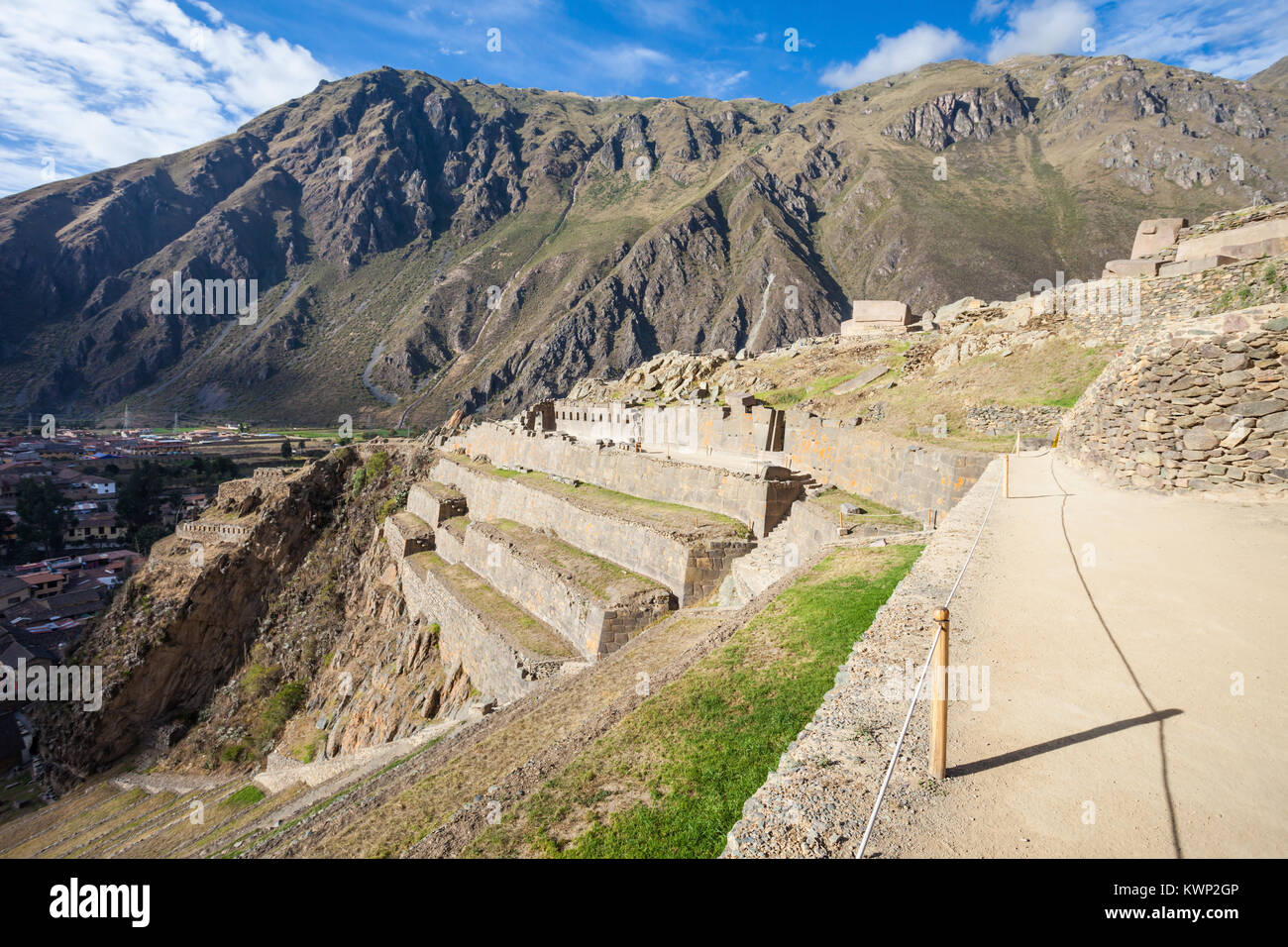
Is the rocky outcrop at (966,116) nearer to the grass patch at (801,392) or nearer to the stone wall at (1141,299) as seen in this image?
the grass patch at (801,392)

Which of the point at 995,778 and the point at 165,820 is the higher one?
the point at 995,778

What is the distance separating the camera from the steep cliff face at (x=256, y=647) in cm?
2288

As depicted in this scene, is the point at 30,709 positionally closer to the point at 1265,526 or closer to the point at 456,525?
the point at 456,525

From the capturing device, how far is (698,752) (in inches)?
218

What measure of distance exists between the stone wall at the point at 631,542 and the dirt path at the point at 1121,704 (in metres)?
7.32

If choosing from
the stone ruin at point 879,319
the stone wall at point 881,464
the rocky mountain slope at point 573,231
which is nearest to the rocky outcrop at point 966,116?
the rocky mountain slope at point 573,231

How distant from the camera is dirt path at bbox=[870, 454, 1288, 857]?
2.79 metres

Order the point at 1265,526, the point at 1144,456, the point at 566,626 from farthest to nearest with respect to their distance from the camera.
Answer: the point at 566,626
the point at 1144,456
the point at 1265,526

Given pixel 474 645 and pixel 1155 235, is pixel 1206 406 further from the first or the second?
pixel 1155 235

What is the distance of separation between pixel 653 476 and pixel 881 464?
24.9 feet

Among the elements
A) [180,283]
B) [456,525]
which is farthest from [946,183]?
[180,283]
